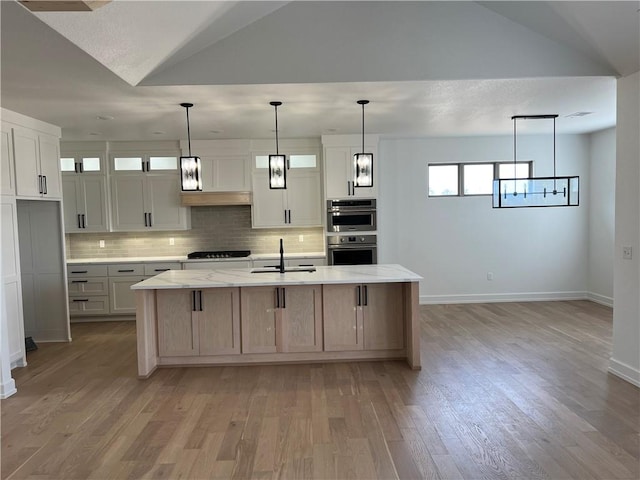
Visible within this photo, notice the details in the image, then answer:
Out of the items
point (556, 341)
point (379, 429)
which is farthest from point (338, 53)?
point (556, 341)

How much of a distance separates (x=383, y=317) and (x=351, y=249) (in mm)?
2064

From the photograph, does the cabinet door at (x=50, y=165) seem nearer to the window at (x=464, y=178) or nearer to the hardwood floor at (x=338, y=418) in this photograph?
the hardwood floor at (x=338, y=418)

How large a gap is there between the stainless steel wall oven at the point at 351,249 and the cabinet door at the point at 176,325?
2.53 meters

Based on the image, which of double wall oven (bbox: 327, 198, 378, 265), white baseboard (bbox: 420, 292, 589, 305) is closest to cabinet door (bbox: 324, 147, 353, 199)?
double wall oven (bbox: 327, 198, 378, 265)

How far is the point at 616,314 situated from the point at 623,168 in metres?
1.33

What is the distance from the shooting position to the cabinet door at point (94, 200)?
6.24m

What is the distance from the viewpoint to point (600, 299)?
661 centimetres

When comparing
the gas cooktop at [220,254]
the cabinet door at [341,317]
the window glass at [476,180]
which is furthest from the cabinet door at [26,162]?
the window glass at [476,180]

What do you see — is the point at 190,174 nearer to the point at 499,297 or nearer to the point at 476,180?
the point at 476,180

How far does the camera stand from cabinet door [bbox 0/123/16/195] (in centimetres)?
421

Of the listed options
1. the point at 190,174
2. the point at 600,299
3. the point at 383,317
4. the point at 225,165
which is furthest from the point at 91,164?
the point at 600,299

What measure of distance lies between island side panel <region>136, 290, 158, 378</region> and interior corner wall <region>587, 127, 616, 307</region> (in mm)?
6392

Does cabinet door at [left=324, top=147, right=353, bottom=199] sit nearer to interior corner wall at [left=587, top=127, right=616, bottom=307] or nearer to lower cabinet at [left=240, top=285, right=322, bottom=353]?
lower cabinet at [left=240, top=285, right=322, bottom=353]

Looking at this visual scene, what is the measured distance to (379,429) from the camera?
115 inches
